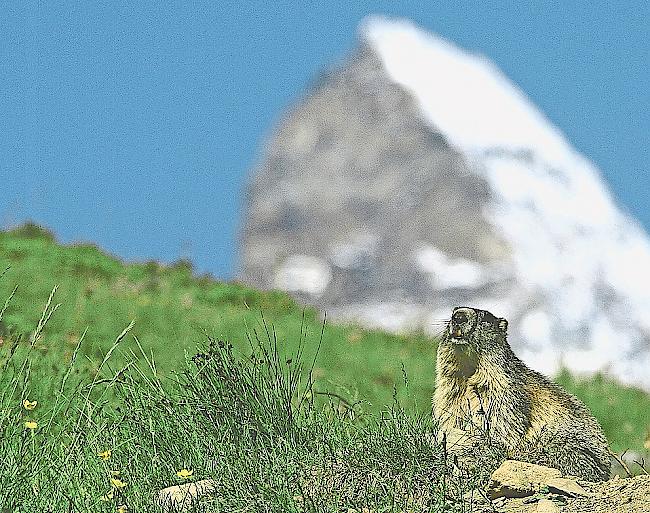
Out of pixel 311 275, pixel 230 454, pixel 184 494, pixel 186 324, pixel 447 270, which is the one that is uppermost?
pixel 447 270

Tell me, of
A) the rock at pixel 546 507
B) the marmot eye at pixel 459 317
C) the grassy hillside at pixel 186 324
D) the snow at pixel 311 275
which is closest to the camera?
the rock at pixel 546 507

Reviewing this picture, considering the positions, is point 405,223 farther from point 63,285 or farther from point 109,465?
point 109,465

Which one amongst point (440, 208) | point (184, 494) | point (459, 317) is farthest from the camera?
point (440, 208)

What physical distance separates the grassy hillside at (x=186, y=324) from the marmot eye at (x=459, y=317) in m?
4.66

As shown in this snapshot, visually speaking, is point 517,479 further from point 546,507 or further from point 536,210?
point 536,210

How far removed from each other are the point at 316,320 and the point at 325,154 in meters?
48.1

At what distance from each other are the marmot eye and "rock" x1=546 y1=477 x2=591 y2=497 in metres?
1.00

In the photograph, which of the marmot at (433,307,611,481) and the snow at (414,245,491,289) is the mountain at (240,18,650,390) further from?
the marmot at (433,307,611,481)

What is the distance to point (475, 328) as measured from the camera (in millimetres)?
6039

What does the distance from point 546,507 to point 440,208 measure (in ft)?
193

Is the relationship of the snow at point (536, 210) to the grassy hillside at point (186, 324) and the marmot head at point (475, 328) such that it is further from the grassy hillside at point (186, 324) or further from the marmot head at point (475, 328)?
the marmot head at point (475, 328)

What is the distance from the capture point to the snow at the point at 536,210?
6116 cm

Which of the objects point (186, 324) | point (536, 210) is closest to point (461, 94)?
point (536, 210)

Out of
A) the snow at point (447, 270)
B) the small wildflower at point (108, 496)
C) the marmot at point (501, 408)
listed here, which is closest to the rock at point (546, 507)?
the marmot at point (501, 408)
